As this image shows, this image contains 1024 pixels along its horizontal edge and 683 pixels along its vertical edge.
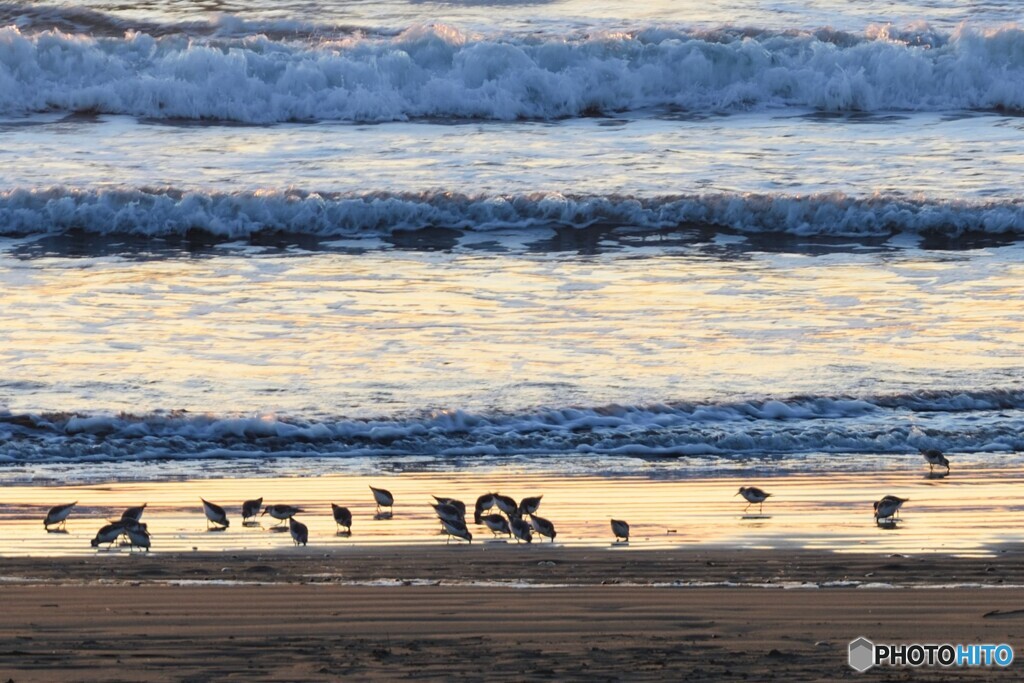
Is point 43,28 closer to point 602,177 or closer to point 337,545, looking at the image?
point 602,177

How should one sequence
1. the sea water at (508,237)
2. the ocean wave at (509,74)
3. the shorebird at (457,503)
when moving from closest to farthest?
the shorebird at (457,503), the sea water at (508,237), the ocean wave at (509,74)

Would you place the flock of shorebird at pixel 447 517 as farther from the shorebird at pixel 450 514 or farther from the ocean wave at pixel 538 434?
the ocean wave at pixel 538 434

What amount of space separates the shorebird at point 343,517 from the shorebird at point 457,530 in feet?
1.54

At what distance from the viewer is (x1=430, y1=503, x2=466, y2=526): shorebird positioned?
7.45 m

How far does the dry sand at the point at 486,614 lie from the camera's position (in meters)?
5.74

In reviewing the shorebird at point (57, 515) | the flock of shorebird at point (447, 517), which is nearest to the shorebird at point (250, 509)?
the flock of shorebird at point (447, 517)

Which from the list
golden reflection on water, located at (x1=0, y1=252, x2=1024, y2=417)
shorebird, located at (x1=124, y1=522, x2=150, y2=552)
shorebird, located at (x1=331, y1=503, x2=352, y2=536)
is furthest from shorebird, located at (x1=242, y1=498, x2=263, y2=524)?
golden reflection on water, located at (x1=0, y1=252, x2=1024, y2=417)

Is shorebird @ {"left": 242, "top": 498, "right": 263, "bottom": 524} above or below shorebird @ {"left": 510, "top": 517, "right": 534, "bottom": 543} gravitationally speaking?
below

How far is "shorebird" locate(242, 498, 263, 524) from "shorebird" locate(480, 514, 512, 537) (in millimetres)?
1186

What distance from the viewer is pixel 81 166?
2044 centimetres

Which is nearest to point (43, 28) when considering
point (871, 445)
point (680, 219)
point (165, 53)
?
point (165, 53)

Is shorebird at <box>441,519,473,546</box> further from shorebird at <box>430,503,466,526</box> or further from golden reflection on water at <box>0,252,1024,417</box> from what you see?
golden reflection on water at <box>0,252,1024,417</box>

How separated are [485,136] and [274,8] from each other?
7757 mm

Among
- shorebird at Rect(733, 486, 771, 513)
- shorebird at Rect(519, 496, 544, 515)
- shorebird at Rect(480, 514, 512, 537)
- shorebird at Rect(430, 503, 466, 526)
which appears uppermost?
shorebird at Rect(430, 503, 466, 526)
